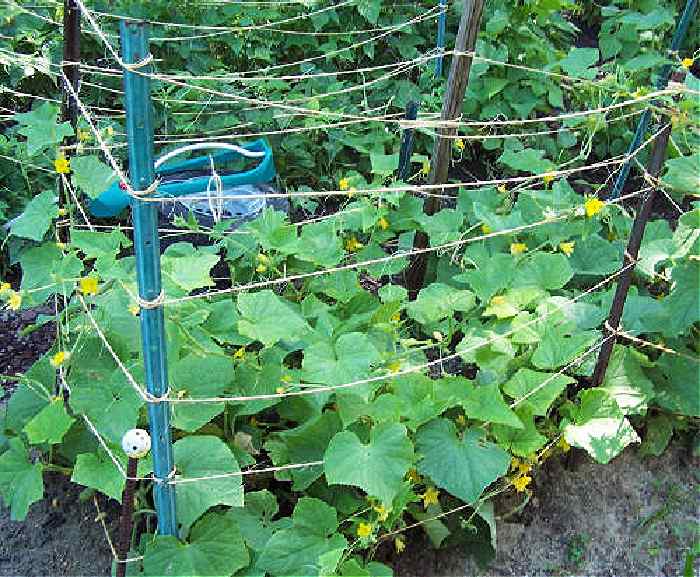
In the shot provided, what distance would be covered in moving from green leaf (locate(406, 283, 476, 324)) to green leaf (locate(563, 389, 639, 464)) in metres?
0.45

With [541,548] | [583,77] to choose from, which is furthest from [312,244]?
[583,77]

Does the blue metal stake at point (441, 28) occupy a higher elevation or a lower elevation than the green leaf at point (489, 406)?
higher

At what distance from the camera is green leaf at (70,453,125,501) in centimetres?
195

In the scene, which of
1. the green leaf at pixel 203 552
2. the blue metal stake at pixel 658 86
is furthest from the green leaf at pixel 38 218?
the blue metal stake at pixel 658 86

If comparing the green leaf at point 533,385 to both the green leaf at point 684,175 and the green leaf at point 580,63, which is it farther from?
the green leaf at point 580,63

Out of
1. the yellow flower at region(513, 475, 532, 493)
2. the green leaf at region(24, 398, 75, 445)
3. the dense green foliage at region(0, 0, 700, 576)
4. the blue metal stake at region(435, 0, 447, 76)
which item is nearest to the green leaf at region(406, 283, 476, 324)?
the dense green foliage at region(0, 0, 700, 576)

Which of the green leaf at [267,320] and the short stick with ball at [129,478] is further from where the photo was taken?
the green leaf at [267,320]

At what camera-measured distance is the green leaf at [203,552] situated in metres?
1.87

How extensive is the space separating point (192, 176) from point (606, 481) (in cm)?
224

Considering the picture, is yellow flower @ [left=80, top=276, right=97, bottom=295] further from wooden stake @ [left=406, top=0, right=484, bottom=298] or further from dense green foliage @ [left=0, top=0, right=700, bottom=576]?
wooden stake @ [left=406, top=0, right=484, bottom=298]

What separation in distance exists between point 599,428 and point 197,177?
2148mm

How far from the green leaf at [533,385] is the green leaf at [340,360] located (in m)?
0.42

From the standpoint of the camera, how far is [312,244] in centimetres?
273

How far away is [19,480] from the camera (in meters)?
2.09
